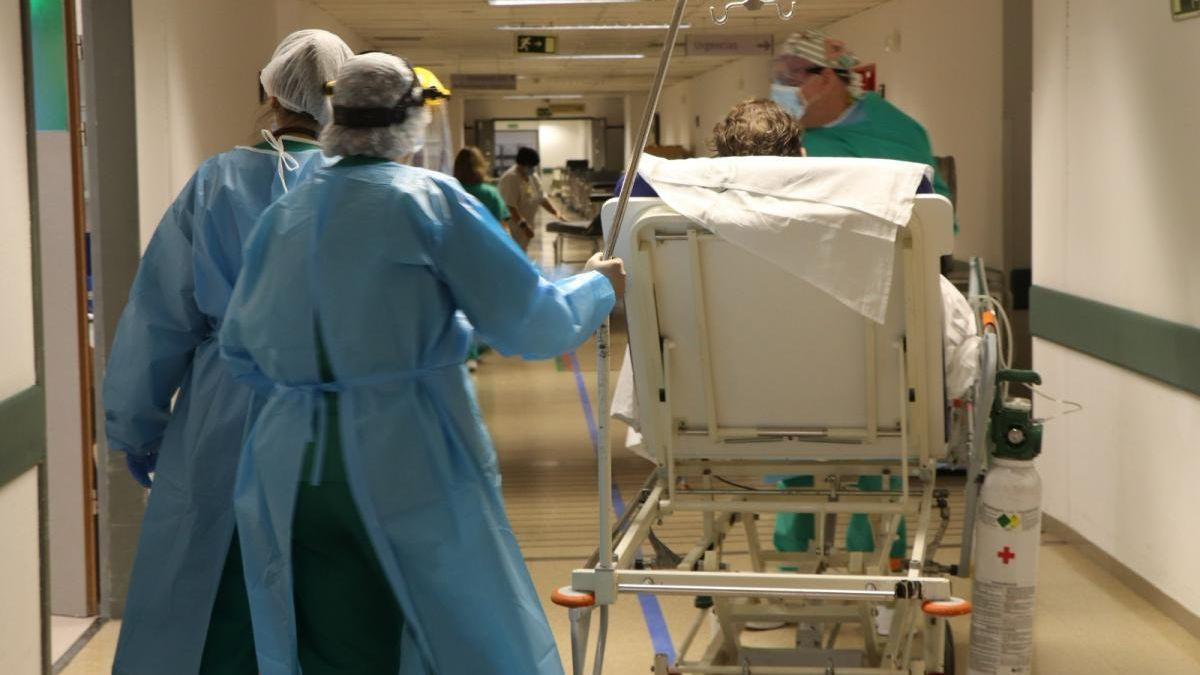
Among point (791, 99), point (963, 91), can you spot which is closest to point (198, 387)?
point (791, 99)

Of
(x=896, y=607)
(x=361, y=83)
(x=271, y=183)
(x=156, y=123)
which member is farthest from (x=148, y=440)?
(x=156, y=123)

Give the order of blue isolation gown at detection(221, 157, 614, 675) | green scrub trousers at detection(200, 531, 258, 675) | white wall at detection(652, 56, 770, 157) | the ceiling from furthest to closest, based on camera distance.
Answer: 1. white wall at detection(652, 56, 770, 157)
2. the ceiling
3. green scrub trousers at detection(200, 531, 258, 675)
4. blue isolation gown at detection(221, 157, 614, 675)

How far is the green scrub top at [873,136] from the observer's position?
409 cm

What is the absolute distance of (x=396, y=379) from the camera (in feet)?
8.03

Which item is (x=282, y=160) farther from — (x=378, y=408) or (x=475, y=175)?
(x=475, y=175)

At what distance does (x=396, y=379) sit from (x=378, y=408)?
0.05 m

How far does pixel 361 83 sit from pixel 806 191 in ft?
2.96

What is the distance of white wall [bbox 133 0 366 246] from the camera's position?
466 centimetres

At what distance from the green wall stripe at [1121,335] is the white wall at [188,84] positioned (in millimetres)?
2769

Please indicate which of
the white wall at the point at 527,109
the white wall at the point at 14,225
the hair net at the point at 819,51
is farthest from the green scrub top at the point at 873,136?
the white wall at the point at 527,109

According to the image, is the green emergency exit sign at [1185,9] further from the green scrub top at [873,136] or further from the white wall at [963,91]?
the white wall at [963,91]

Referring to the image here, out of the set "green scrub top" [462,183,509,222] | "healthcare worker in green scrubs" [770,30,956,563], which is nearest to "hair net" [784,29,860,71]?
"healthcare worker in green scrubs" [770,30,956,563]

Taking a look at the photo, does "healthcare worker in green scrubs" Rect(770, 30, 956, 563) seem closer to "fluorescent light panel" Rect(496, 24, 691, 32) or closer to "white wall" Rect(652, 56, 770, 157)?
"fluorescent light panel" Rect(496, 24, 691, 32)

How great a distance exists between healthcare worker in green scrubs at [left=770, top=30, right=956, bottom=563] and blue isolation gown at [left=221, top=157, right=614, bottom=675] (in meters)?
1.71
